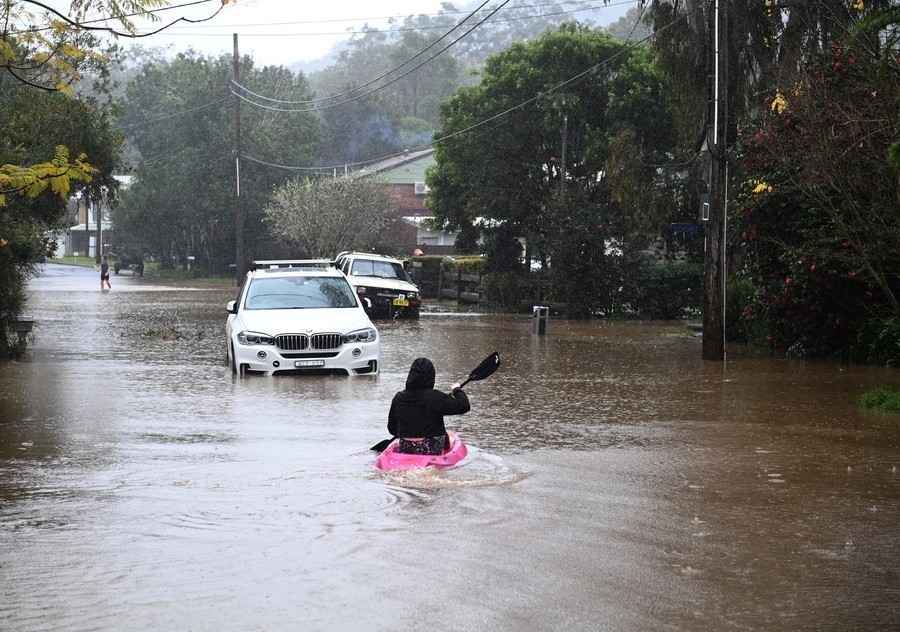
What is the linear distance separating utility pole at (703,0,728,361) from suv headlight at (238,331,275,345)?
791 centimetres

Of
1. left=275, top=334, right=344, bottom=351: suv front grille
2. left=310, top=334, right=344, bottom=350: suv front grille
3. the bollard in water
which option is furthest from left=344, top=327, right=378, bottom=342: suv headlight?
the bollard in water

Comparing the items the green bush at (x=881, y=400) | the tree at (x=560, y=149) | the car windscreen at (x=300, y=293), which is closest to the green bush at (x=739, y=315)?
the tree at (x=560, y=149)

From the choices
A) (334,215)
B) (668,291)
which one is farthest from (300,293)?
(334,215)

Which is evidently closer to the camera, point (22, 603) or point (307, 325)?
point (22, 603)

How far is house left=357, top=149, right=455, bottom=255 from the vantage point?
61562 millimetres

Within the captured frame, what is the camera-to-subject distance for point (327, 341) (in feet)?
54.6

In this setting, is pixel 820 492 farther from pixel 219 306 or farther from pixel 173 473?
pixel 219 306

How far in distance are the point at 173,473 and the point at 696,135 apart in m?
22.5

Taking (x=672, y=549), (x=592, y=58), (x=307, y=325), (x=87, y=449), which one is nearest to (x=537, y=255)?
(x=592, y=58)

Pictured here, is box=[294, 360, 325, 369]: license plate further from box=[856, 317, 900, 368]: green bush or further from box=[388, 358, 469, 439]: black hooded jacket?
box=[856, 317, 900, 368]: green bush

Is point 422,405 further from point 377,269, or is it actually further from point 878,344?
point 377,269

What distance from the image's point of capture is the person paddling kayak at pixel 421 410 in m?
9.76

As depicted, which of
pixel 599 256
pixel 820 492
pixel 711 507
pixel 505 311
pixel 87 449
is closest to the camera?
pixel 711 507

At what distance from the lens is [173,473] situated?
32.9 feet
